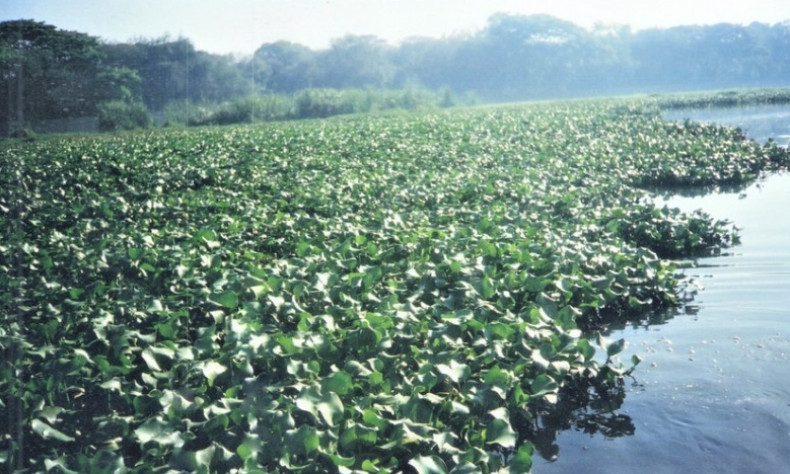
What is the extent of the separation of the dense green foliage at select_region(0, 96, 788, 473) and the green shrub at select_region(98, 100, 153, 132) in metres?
24.3

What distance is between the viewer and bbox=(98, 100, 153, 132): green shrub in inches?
1278

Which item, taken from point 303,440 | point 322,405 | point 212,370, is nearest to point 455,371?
point 322,405

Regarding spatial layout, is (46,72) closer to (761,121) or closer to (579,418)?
(761,121)

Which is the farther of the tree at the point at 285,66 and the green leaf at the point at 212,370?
the tree at the point at 285,66

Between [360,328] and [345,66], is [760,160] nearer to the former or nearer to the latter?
[360,328]

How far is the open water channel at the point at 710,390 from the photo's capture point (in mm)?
3451

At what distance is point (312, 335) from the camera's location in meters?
3.66

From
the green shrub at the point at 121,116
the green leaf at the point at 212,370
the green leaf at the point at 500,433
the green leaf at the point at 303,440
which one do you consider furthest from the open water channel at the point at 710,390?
the green shrub at the point at 121,116

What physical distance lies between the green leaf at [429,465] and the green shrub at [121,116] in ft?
107

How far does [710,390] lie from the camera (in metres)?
4.11

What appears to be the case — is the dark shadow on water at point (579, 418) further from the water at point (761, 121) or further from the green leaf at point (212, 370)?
the water at point (761, 121)

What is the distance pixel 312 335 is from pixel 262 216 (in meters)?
3.87

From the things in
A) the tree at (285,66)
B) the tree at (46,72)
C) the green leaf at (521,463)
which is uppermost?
the tree at (285,66)

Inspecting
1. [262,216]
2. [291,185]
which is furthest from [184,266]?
[291,185]
